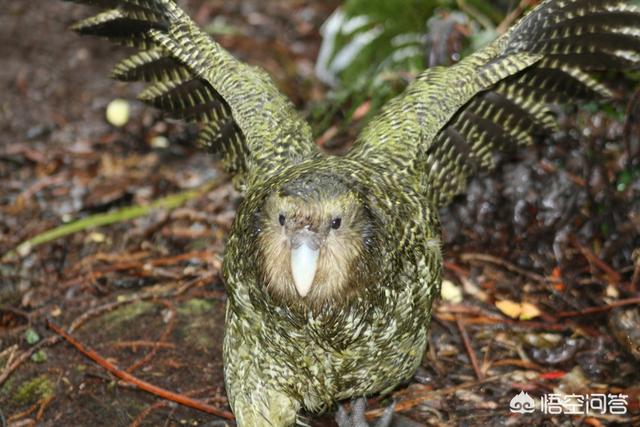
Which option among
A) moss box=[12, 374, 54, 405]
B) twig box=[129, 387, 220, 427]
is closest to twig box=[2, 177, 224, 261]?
moss box=[12, 374, 54, 405]

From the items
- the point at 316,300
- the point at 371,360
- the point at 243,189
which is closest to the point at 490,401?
the point at 371,360

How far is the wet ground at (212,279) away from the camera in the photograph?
416 cm

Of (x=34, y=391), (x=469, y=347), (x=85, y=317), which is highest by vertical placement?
(x=469, y=347)

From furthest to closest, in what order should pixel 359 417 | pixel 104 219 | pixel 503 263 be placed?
pixel 104 219
pixel 503 263
pixel 359 417

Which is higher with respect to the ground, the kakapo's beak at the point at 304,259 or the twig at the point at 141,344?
the kakapo's beak at the point at 304,259

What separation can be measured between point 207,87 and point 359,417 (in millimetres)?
1988

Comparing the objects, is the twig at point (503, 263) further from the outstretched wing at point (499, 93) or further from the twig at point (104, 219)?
the twig at point (104, 219)

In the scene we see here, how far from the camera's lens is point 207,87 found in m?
4.47

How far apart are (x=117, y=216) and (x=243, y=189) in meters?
1.38

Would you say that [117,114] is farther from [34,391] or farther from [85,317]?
[34,391]

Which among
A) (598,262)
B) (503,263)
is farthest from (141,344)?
(598,262)

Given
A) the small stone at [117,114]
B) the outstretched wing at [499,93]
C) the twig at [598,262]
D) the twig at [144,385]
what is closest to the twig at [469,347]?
the outstretched wing at [499,93]

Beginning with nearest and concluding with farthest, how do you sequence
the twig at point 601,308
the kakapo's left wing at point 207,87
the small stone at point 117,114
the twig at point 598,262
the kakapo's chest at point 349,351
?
the kakapo's chest at point 349,351
the kakapo's left wing at point 207,87
the twig at point 601,308
the twig at point 598,262
the small stone at point 117,114

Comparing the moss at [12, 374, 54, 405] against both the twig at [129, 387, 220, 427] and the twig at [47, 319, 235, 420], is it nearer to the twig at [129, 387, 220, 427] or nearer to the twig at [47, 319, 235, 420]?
the twig at [47, 319, 235, 420]
